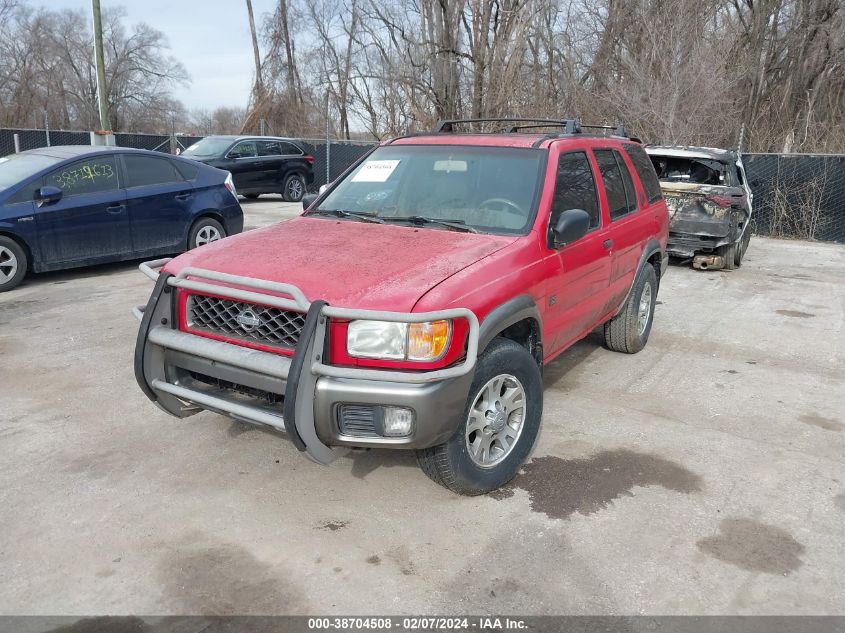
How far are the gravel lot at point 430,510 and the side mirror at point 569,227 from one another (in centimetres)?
125

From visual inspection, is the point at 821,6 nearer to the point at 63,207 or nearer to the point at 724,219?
the point at 724,219

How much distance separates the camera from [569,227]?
3.89 meters

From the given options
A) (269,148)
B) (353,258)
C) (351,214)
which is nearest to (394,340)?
(353,258)

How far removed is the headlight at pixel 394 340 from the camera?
9.92 feet

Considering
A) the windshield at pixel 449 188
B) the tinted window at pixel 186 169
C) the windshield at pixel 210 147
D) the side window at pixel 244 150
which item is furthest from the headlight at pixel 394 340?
the side window at pixel 244 150

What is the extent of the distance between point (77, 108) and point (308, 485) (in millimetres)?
45157

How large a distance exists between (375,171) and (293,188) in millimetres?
13816

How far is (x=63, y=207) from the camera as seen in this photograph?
7.62 m

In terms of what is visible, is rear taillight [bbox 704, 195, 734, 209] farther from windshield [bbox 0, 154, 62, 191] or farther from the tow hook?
windshield [bbox 0, 154, 62, 191]

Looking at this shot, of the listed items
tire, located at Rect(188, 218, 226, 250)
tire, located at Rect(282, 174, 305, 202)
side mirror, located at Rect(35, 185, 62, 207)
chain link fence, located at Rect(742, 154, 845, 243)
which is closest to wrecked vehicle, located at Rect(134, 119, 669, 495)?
side mirror, located at Rect(35, 185, 62, 207)

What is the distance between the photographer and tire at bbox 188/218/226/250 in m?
8.99

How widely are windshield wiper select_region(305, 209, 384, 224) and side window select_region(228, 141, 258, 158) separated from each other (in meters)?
12.5

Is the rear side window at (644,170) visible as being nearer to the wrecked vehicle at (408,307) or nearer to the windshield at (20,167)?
the wrecked vehicle at (408,307)

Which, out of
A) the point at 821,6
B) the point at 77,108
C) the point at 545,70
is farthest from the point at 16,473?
the point at 77,108
